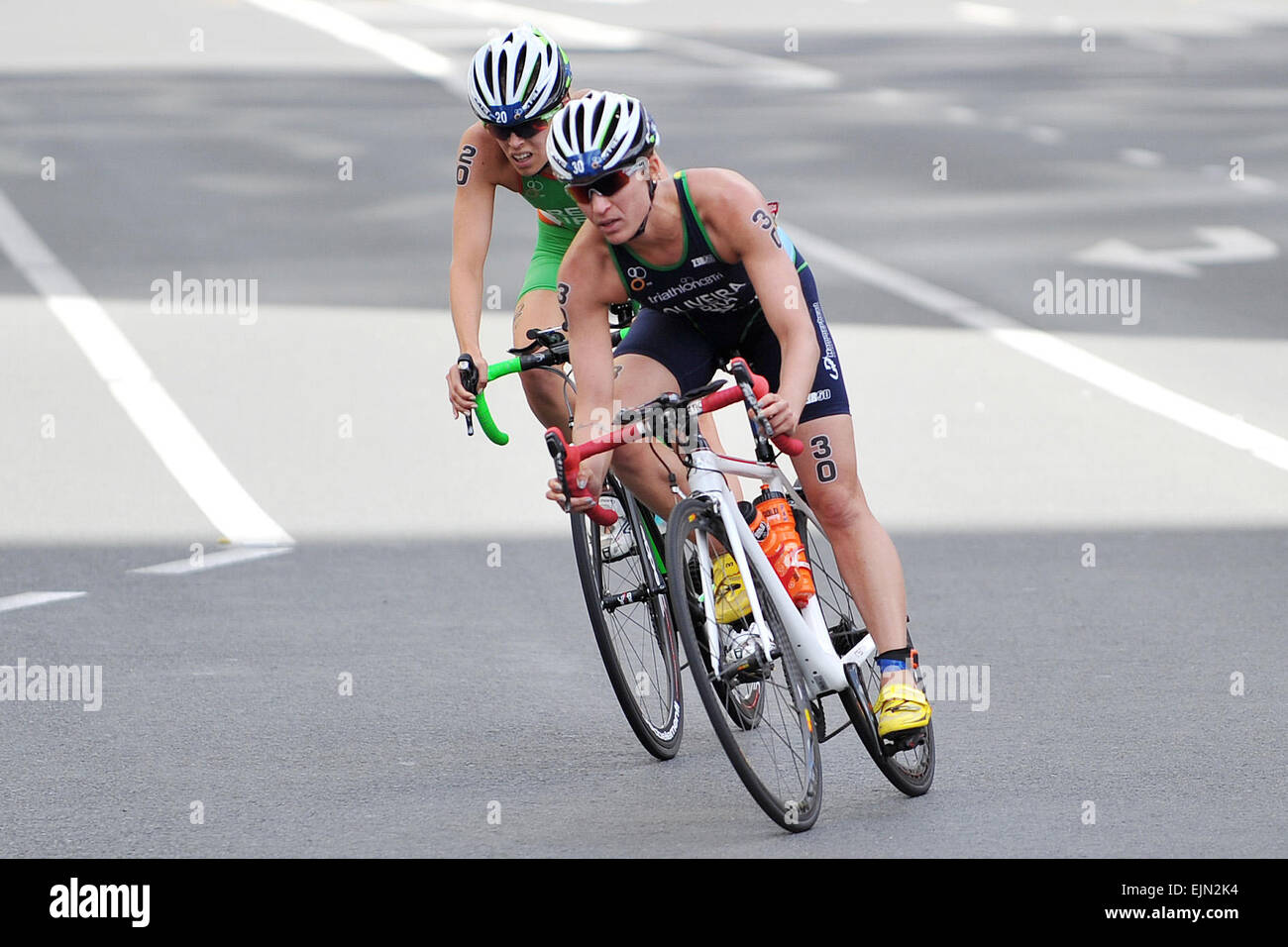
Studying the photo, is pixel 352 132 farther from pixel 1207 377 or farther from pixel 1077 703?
pixel 1077 703

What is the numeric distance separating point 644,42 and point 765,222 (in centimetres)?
2502

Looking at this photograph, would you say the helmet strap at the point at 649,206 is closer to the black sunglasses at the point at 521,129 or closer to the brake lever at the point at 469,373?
the brake lever at the point at 469,373

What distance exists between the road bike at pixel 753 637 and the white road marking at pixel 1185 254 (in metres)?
10.5

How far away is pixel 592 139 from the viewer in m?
5.51

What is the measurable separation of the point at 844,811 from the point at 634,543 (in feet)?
4.05

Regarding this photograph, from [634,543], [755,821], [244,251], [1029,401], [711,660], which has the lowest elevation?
[755,821]

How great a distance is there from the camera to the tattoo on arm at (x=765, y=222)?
5.71 meters

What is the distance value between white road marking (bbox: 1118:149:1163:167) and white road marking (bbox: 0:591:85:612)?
14278 millimetres

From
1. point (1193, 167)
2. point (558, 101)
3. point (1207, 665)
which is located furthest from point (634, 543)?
point (1193, 167)

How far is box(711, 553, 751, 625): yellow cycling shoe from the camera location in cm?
574

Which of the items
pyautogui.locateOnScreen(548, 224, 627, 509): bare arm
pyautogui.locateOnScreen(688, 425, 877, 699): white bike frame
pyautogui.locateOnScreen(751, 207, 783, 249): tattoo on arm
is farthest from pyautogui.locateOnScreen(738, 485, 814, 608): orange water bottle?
pyautogui.locateOnScreen(751, 207, 783, 249): tattoo on arm

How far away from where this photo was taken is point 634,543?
669 centimetres

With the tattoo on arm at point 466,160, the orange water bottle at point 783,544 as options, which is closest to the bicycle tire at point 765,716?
the orange water bottle at point 783,544

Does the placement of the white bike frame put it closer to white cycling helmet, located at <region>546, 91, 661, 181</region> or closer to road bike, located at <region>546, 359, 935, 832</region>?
road bike, located at <region>546, 359, 935, 832</region>
